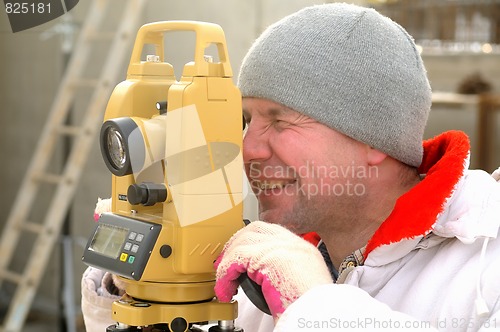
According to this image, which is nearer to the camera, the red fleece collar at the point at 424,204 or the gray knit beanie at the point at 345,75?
the red fleece collar at the point at 424,204

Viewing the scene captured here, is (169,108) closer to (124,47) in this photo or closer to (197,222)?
(197,222)

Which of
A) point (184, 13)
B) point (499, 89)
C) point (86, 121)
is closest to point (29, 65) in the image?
point (86, 121)

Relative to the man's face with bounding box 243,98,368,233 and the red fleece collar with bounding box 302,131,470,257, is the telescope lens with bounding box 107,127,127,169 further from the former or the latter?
the red fleece collar with bounding box 302,131,470,257

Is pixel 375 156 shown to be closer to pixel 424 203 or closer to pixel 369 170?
pixel 369 170

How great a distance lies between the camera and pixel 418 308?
1.28 metres

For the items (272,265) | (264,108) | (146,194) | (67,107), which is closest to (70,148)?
(67,107)

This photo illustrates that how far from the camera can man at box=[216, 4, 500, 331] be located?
127 cm

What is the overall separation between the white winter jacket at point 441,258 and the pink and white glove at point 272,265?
0.05m

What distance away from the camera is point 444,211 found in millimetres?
1302

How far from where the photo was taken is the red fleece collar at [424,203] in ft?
4.18

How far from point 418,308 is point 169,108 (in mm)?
539

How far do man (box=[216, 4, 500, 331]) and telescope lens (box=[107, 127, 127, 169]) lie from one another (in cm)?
30

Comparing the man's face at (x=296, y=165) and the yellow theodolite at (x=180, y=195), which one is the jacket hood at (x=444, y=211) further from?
the yellow theodolite at (x=180, y=195)


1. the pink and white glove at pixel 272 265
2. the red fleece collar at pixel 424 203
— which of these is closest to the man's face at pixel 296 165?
the red fleece collar at pixel 424 203
